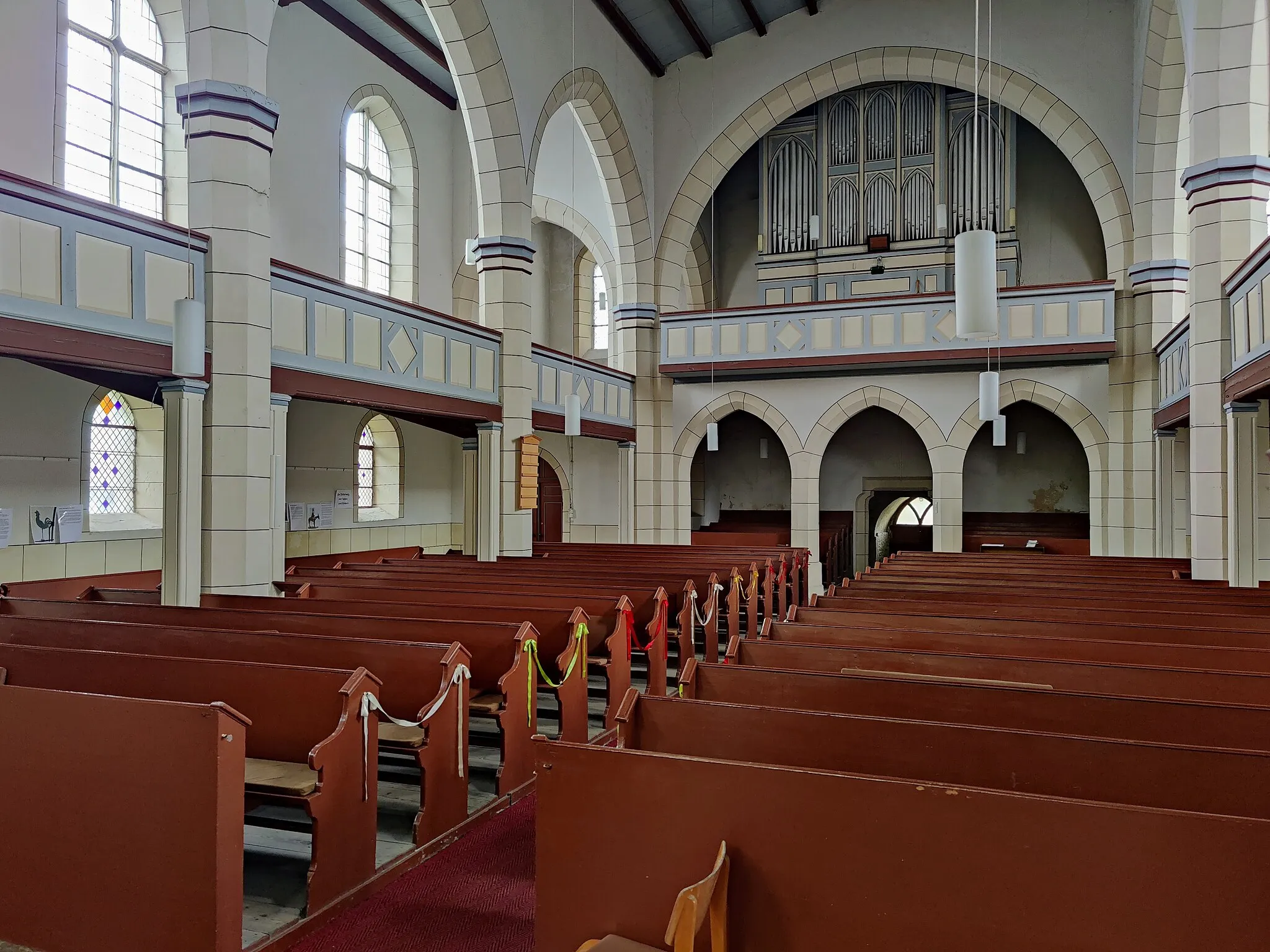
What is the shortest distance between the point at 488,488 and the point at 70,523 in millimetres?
4461

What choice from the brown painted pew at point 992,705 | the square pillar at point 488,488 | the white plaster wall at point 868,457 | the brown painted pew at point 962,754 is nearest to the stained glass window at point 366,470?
the square pillar at point 488,488

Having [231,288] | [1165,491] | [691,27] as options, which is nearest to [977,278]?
[231,288]

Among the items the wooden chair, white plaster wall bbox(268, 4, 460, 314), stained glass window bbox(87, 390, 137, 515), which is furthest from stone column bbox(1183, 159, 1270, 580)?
stained glass window bbox(87, 390, 137, 515)

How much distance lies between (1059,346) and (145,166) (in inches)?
480

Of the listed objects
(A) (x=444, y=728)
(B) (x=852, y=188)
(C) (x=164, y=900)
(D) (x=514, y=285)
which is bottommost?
(C) (x=164, y=900)

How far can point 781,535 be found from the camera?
16.0m

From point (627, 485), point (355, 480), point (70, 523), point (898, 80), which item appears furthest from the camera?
point (627, 485)

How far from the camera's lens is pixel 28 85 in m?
8.30

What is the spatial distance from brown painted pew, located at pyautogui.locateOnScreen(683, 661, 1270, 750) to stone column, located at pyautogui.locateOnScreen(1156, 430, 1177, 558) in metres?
10.6

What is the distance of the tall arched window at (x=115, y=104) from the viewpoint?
8.95 metres

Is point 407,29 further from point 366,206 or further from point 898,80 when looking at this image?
point 898,80

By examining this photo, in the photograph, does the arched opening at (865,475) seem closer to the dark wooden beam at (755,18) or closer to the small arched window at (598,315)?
the small arched window at (598,315)

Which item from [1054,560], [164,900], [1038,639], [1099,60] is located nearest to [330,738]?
[164,900]

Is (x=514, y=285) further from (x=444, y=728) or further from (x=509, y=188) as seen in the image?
(x=444, y=728)
